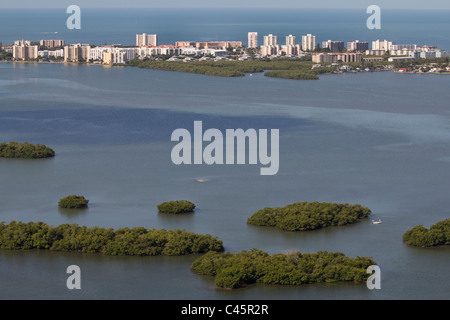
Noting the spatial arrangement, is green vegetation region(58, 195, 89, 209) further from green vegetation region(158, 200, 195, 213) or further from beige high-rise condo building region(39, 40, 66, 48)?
beige high-rise condo building region(39, 40, 66, 48)

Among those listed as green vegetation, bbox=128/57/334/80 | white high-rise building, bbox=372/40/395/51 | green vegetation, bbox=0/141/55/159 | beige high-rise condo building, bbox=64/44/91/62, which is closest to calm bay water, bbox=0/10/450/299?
green vegetation, bbox=0/141/55/159

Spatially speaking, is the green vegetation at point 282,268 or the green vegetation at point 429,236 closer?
the green vegetation at point 282,268

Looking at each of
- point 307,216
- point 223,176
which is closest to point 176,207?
point 307,216

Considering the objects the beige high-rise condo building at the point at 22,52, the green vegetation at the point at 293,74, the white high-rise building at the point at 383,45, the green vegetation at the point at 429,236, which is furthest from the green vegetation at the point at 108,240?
the white high-rise building at the point at 383,45

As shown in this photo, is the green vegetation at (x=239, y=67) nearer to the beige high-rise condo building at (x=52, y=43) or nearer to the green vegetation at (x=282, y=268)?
the beige high-rise condo building at (x=52, y=43)

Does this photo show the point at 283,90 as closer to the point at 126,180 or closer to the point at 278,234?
the point at 126,180
